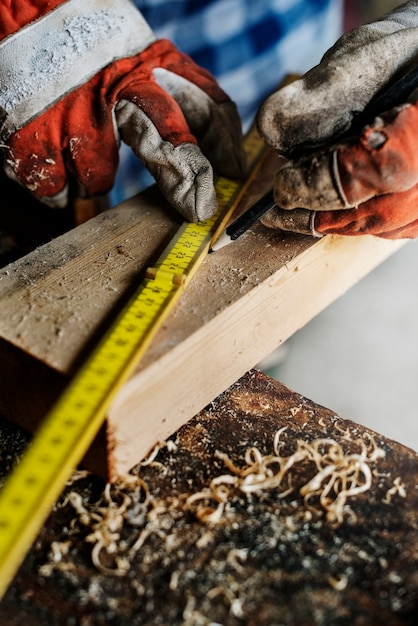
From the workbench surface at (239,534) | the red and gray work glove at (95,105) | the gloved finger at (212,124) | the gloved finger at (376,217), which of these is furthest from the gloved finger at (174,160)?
the workbench surface at (239,534)

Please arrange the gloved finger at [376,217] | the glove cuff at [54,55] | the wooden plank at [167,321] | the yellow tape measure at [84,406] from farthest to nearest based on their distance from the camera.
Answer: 1. the glove cuff at [54,55]
2. the gloved finger at [376,217]
3. the wooden plank at [167,321]
4. the yellow tape measure at [84,406]

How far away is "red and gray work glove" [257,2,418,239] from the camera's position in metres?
0.98

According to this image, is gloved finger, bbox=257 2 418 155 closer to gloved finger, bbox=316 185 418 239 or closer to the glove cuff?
gloved finger, bbox=316 185 418 239

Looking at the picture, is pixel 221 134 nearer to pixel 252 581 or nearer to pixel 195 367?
pixel 195 367

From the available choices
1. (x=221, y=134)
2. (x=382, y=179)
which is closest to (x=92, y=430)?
(x=382, y=179)

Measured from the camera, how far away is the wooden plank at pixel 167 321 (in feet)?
3.15

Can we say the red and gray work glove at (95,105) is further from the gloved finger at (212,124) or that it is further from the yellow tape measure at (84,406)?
the yellow tape measure at (84,406)

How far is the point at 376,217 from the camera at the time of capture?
1103 millimetres

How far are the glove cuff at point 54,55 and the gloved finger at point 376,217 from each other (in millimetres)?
542

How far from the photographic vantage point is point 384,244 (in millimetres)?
1487

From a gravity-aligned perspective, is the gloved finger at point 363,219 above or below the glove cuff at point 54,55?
below

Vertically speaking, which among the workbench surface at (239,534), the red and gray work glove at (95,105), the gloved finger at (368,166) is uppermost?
the red and gray work glove at (95,105)

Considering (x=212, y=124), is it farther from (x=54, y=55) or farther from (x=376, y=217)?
(x=376, y=217)

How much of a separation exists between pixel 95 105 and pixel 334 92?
0.48 m
